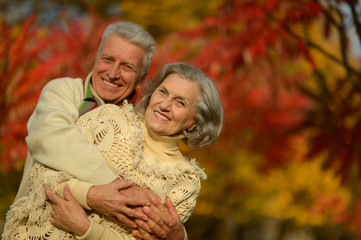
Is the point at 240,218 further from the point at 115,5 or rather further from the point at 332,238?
the point at 115,5

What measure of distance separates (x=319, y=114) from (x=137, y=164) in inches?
120

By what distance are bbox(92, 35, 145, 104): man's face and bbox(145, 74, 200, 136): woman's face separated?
385 millimetres

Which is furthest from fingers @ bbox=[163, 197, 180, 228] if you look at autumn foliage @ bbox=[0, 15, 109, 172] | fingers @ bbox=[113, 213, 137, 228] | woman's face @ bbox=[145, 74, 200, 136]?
autumn foliage @ bbox=[0, 15, 109, 172]

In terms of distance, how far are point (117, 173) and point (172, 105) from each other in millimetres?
508

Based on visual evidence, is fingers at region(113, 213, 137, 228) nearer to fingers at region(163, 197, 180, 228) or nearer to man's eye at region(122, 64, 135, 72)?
fingers at region(163, 197, 180, 228)

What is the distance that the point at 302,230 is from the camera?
12.2 metres

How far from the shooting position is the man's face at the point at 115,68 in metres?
3.00

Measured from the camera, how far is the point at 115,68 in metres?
2.99

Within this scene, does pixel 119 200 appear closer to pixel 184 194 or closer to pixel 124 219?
pixel 124 219

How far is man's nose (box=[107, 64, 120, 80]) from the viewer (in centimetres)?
296

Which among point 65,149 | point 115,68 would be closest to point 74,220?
point 65,149

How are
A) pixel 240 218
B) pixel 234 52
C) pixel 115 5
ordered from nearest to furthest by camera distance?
pixel 234 52 < pixel 240 218 < pixel 115 5

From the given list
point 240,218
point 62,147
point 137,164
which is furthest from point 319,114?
point 240,218

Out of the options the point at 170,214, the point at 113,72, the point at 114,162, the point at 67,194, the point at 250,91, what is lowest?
the point at 67,194
